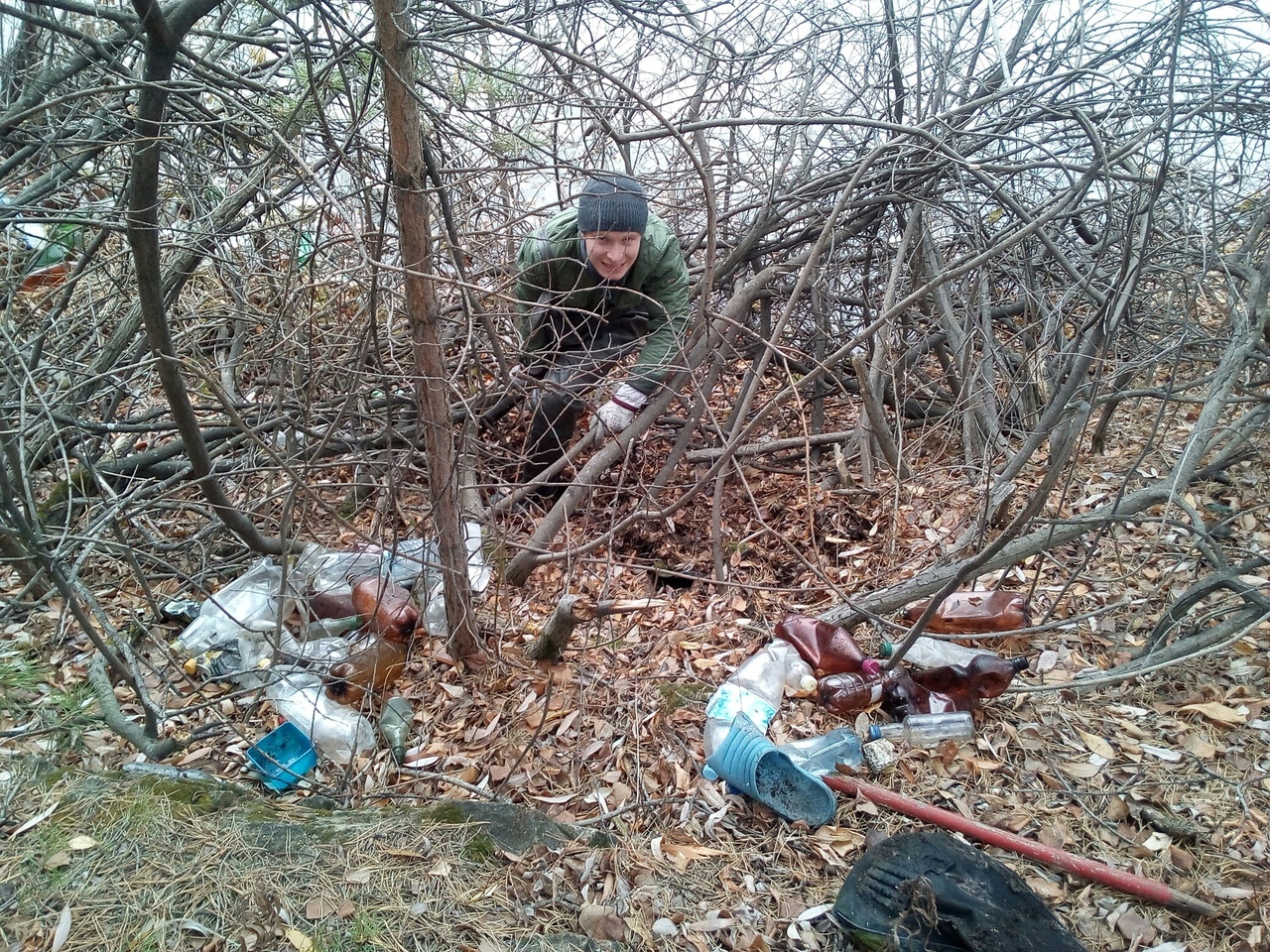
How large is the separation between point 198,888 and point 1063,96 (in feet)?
14.5

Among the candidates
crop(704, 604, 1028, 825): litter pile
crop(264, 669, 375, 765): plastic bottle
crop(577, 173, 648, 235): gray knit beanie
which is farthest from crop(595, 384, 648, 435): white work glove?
crop(264, 669, 375, 765): plastic bottle

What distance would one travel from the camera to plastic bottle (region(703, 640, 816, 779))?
2469 millimetres

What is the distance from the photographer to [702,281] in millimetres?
2861

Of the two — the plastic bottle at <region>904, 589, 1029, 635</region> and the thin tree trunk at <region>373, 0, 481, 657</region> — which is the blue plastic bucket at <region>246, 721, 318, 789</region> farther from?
the plastic bottle at <region>904, 589, 1029, 635</region>

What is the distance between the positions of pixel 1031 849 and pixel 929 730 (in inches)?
17.9

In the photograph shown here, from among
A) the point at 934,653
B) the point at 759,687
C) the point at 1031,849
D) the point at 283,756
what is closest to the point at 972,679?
the point at 934,653

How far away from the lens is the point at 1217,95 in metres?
2.90

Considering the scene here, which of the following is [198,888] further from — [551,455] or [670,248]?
[670,248]

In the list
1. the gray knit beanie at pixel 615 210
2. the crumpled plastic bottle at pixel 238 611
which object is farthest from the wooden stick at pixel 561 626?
the gray knit beanie at pixel 615 210

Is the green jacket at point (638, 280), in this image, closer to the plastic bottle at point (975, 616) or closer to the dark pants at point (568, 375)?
the dark pants at point (568, 375)

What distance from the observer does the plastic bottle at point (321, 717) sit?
249cm

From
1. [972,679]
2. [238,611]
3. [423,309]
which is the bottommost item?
[972,679]

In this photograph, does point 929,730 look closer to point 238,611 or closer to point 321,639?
point 321,639

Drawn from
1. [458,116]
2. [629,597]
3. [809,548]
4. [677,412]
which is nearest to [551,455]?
[677,412]
